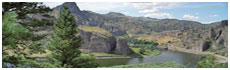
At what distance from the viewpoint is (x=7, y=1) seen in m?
5.34

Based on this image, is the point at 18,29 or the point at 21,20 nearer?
the point at 18,29

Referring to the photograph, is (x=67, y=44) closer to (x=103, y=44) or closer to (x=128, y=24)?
(x=103, y=44)

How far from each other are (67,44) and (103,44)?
40488mm

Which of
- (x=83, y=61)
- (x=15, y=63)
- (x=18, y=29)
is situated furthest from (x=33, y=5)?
(x=83, y=61)

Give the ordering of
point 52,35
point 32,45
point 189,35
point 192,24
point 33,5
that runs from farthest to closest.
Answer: point 192,24, point 189,35, point 52,35, point 33,5, point 32,45

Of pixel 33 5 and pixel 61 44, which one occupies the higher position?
pixel 33 5

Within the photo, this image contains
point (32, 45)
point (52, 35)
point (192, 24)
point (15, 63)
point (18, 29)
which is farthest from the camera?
point (192, 24)

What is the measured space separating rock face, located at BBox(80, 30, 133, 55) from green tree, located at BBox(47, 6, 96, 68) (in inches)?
1480

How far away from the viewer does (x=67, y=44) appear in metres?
9.92

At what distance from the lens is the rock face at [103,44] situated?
48.8m

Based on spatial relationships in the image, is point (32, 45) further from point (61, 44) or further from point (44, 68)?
point (61, 44)

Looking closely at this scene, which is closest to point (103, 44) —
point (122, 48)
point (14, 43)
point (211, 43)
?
point (122, 48)

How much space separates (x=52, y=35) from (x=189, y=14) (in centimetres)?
602

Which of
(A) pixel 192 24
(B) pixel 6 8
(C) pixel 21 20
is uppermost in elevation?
(B) pixel 6 8
